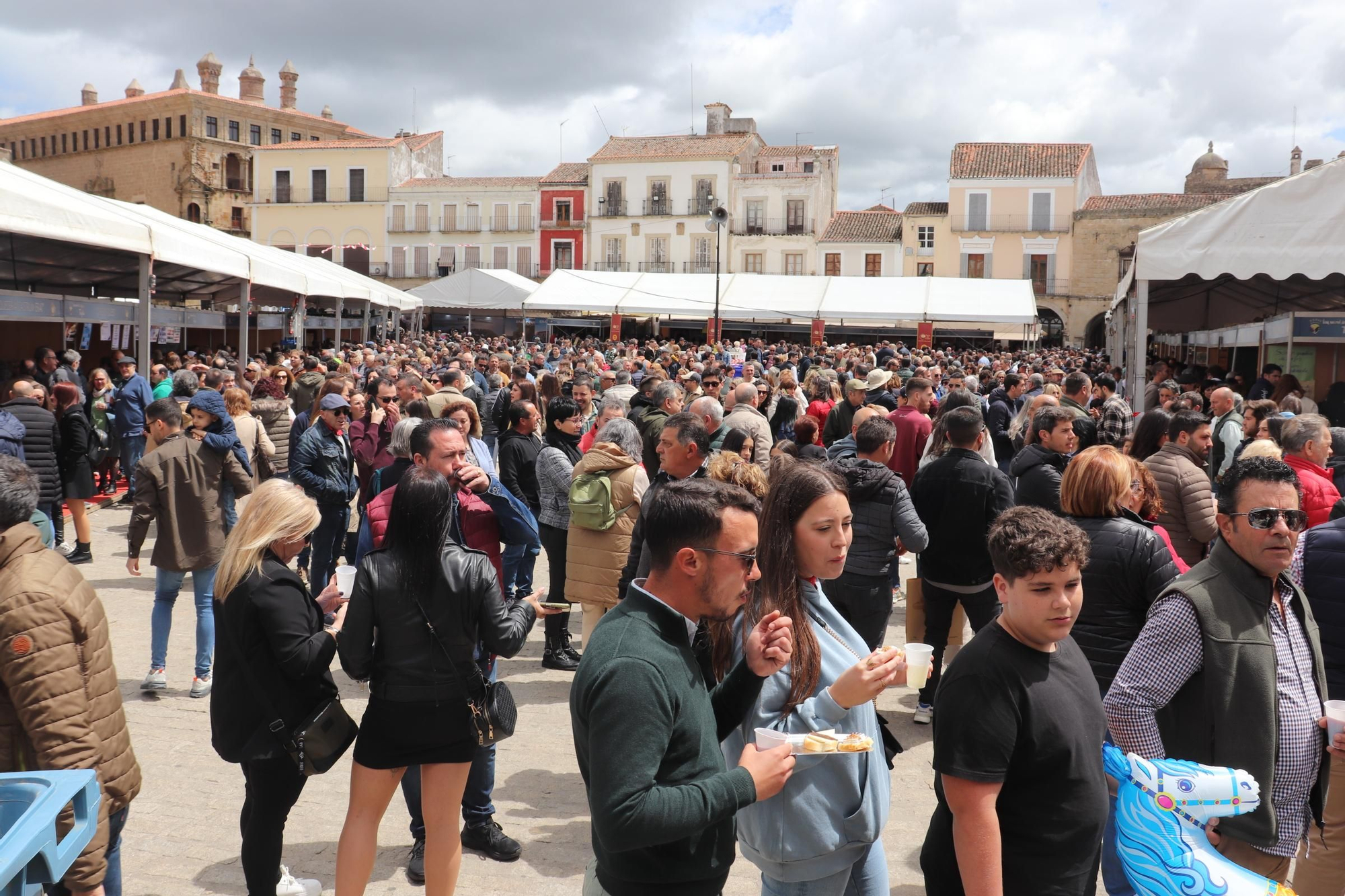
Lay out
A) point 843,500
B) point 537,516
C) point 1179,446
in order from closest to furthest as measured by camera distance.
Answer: point 843,500 < point 1179,446 < point 537,516

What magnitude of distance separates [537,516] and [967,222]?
37.5 metres

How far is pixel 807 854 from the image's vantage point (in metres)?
2.04

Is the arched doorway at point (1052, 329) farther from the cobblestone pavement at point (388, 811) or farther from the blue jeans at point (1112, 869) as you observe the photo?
the blue jeans at point (1112, 869)

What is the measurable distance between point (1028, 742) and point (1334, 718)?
3.33ft

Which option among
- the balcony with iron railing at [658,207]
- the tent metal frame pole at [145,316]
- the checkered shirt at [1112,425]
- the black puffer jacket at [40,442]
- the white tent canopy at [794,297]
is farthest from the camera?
the balcony with iron railing at [658,207]

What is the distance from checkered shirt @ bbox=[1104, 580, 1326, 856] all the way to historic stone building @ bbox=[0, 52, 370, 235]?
180ft

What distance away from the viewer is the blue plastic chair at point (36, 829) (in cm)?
170

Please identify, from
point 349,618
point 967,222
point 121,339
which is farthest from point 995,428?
point 967,222

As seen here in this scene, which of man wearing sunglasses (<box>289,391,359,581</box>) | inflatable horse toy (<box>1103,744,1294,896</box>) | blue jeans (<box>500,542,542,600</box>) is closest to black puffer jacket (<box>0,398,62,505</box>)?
man wearing sunglasses (<box>289,391,359,581</box>)

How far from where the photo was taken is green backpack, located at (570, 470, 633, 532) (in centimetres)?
484

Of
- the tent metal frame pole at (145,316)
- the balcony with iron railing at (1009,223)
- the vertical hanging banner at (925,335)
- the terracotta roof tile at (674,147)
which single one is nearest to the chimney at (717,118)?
the terracotta roof tile at (674,147)

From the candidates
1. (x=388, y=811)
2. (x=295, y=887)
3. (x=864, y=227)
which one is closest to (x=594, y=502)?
(x=388, y=811)

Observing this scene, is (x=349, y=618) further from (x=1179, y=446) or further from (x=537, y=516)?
(x=1179, y=446)

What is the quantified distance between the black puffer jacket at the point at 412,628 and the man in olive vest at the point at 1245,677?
1.68m
